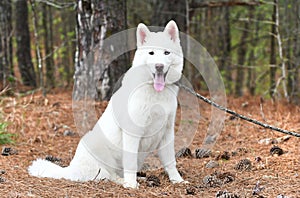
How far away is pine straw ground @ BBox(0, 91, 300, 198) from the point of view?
10.3 feet

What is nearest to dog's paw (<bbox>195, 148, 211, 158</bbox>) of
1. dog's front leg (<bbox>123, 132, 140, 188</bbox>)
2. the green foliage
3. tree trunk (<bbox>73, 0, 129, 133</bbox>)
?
dog's front leg (<bbox>123, 132, 140, 188</bbox>)

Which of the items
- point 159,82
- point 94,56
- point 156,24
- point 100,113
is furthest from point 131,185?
point 156,24

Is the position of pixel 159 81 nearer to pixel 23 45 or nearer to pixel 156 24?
pixel 156 24

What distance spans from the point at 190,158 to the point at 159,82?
1491 millimetres

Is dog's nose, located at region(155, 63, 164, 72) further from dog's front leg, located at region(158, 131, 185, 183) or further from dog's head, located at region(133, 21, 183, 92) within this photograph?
dog's front leg, located at region(158, 131, 185, 183)

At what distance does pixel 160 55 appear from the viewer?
10.8 ft

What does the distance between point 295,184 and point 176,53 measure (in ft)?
4.61

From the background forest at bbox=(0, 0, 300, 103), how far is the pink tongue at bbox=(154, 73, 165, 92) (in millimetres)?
2727

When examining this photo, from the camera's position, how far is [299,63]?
7.36 metres

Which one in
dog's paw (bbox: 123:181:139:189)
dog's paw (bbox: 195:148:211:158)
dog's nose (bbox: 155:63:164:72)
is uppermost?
dog's nose (bbox: 155:63:164:72)

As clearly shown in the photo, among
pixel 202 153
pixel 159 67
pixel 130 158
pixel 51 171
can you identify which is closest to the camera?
pixel 159 67

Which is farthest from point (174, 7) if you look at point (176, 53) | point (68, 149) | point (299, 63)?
point (176, 53)

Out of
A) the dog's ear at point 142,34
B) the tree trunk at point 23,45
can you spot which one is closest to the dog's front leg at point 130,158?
the dog's ear at point 142,34

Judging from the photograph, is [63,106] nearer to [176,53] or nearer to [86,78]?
[86,78]
